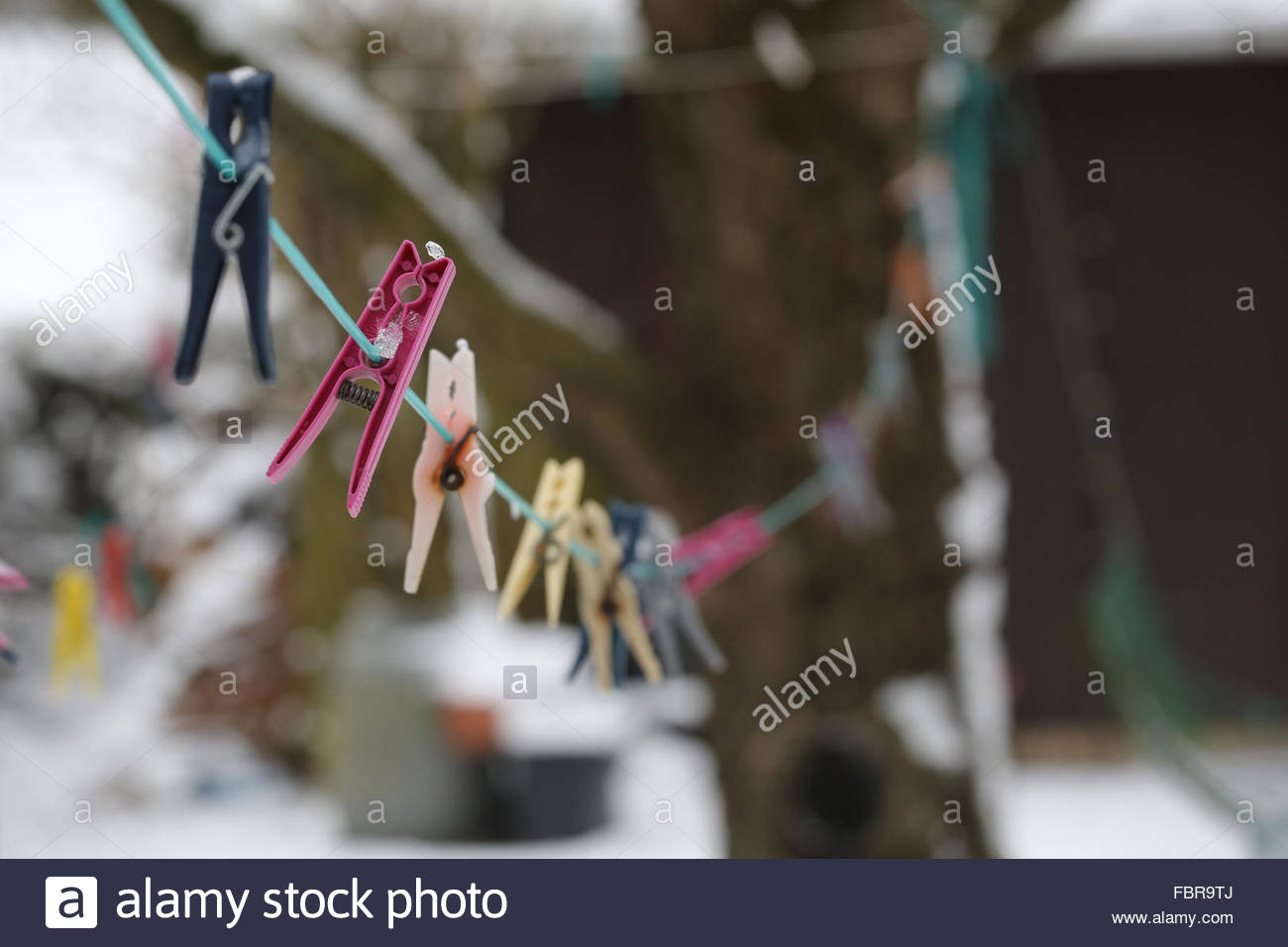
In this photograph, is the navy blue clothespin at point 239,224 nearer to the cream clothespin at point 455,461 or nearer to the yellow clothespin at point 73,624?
the cream clothespin at point 455,461

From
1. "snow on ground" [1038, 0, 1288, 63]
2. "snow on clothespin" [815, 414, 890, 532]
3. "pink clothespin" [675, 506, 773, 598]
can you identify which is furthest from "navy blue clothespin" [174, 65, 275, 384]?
"snow on ground" [1038, 0, 1288, 63]

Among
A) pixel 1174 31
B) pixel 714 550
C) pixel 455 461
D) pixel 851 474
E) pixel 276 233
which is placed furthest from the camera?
pixel 1174 31

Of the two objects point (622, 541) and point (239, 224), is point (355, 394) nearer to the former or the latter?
point (239, 224)

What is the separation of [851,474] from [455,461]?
124 cm

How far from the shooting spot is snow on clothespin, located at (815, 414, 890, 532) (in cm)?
194

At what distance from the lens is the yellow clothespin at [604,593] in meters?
1.05

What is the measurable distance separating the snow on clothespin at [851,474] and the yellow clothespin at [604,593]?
0.90 m

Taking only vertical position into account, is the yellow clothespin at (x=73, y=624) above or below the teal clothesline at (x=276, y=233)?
below

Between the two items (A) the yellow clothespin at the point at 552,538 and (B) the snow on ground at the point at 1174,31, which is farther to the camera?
(B) the snow on ground at the point at 1174,31

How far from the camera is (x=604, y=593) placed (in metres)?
1.06

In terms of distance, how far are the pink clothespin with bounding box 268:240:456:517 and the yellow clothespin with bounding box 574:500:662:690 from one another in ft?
1.07
